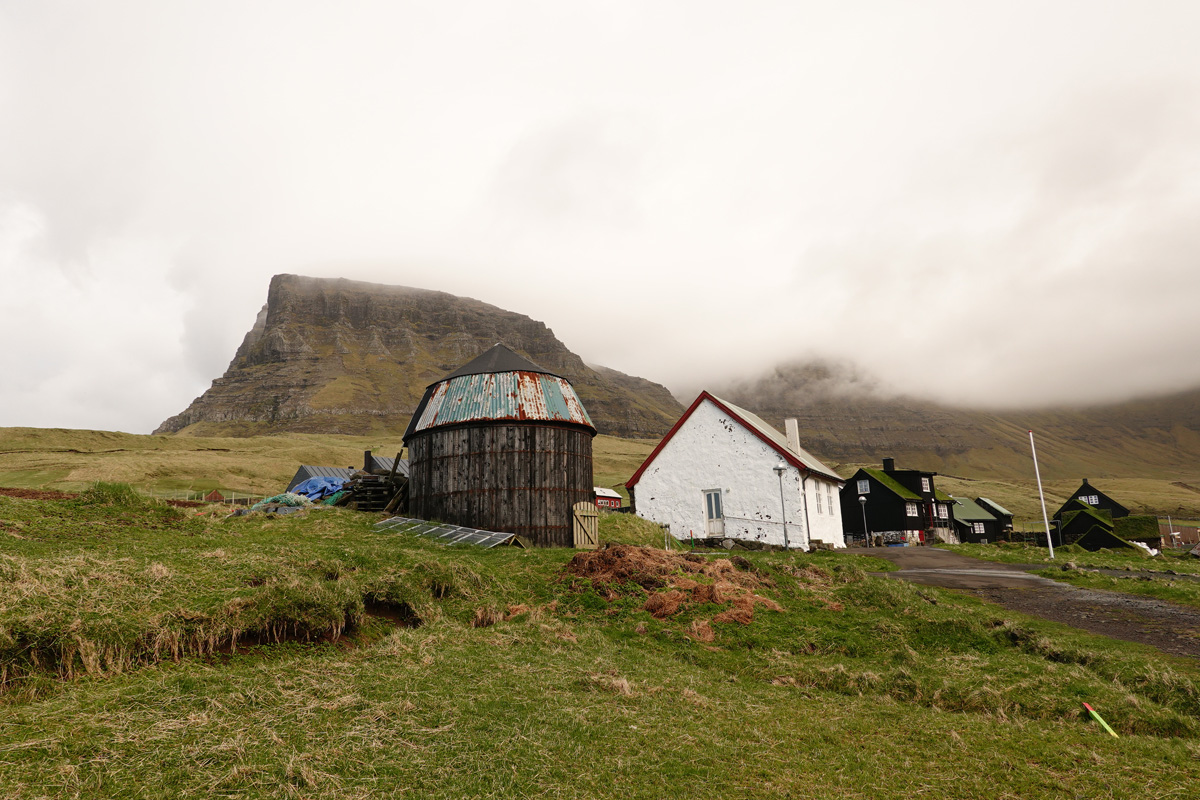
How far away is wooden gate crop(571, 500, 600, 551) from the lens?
80.9 ft

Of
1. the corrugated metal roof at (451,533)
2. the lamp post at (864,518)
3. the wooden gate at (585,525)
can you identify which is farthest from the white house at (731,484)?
the lamp post at (864,518)

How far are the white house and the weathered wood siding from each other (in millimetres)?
9042

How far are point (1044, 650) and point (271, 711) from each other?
12.4m

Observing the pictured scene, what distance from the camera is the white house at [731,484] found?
30.8 metres

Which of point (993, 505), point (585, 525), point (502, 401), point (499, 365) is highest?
point (499, 365)

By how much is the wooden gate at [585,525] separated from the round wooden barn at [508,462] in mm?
41

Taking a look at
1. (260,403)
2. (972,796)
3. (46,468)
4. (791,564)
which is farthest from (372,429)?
(972,796)

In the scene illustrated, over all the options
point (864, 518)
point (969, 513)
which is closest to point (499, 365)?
point (864, 518)

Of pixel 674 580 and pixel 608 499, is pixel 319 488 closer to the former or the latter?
pixel 674 580

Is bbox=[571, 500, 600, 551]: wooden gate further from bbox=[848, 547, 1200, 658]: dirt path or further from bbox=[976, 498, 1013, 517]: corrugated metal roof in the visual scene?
bbox=[976, 498, 1013, 517]: corrugated metal roof

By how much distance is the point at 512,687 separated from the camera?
28.7 ft

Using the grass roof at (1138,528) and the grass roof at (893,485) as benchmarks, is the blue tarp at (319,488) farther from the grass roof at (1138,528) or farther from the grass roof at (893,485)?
the grass roof at (1138,528)

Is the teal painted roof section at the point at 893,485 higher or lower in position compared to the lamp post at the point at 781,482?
lower

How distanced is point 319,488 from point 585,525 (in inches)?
884
